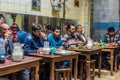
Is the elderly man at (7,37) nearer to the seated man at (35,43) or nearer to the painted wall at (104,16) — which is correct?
the seated man at (35,43)

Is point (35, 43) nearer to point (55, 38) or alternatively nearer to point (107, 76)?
point (55, 38)

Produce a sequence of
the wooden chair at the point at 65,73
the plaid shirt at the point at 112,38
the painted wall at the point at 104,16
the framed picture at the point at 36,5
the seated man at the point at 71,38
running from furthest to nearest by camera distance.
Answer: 1. the painted wall at the point at 104,16
2. the plaid shirt at the point at 112,38
3. the framed picture at the point at 36,5
4. the seated man at the point at 71,38
5. the wooden chair at the point at 65,73

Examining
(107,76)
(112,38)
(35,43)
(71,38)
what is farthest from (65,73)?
(112,38)

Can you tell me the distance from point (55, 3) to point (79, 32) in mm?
1097

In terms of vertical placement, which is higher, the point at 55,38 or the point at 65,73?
the point at 55,38

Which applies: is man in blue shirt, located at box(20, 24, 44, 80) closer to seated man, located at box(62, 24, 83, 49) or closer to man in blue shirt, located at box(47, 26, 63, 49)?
man in blue shirt, located at box(47, 26, 63, 49)

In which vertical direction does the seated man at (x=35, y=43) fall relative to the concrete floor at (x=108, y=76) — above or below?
above

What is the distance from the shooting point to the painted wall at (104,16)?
8133 mm

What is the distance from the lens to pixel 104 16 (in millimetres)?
8266

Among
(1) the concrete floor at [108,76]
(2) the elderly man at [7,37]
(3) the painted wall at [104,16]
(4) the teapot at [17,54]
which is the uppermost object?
(3) the painted wall at [104,16]

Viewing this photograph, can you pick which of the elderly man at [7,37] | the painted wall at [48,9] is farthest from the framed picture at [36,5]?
the elderly man at [7,37]

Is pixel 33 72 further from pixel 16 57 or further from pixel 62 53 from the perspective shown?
pixel 62 53

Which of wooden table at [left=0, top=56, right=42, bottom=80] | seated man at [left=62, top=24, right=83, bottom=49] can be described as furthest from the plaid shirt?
wooden table at [left=0, top=56, right=42, bottom=80]

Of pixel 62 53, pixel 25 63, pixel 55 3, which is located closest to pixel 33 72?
pixel 25 63
